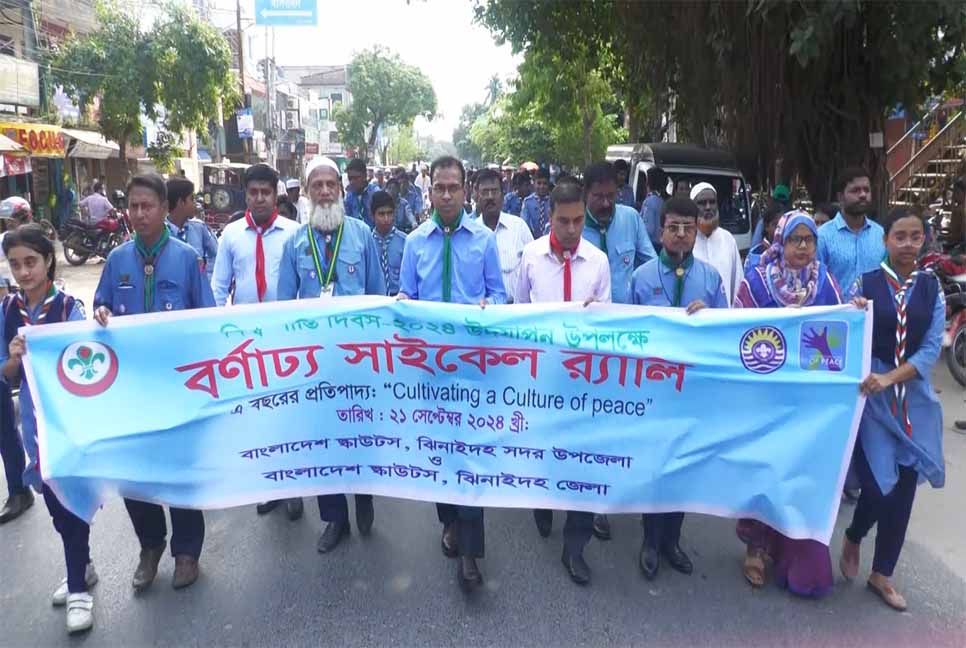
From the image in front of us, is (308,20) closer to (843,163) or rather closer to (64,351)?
(843,163)

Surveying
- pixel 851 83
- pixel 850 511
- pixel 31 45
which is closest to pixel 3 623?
pixel 850 511

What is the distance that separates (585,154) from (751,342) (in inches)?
811

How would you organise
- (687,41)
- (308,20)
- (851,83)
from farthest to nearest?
(308,20)
(687,41)
(851,83)

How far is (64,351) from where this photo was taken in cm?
337

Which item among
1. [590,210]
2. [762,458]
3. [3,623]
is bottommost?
[3,623]

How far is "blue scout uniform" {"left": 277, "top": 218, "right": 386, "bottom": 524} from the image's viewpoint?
4199mm

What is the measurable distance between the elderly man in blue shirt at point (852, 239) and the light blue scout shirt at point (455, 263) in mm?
2497

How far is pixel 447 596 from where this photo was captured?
3502 mm

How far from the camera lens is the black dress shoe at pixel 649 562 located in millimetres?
3648

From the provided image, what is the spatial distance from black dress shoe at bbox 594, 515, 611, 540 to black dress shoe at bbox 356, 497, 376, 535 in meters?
1.22

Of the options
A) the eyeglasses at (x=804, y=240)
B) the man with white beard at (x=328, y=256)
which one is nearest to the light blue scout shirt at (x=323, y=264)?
the man with white beard at (x=328, y=256)

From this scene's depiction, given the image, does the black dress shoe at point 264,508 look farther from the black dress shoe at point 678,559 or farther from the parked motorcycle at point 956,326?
the parked motorcycle at point 956,326

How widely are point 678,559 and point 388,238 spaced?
3751mm

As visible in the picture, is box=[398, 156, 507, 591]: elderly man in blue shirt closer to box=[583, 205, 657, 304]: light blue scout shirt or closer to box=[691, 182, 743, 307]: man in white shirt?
box=[583, 205, 657, 304]: light blue scout shirt
